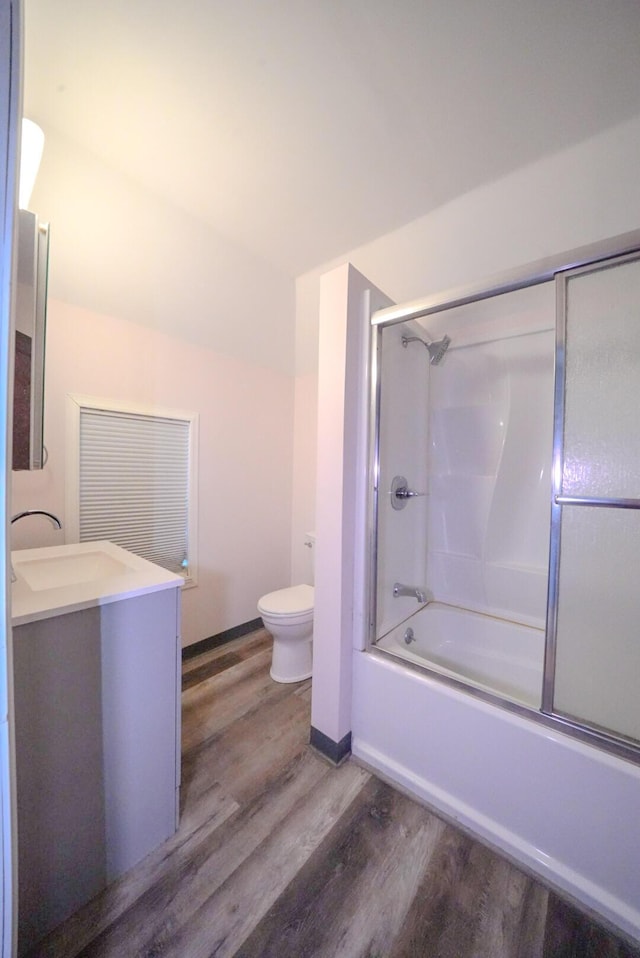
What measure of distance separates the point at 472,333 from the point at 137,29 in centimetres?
177

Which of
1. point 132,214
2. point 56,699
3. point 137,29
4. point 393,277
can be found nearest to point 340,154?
point 393,277

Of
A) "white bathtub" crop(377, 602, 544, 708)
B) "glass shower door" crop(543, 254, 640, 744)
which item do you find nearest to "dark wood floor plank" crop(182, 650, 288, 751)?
"white bathtub" crop(377, 602, 544, 708)

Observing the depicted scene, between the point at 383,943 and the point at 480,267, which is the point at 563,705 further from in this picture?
the point at 480,267

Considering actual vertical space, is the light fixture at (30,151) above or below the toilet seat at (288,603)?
above

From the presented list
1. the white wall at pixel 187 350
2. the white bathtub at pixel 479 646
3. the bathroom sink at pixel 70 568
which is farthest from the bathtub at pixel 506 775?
the white wall at pixel 187 350

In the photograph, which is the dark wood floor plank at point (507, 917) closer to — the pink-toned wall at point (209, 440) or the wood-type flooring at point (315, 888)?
the wood-type flooring at point (315, 888)

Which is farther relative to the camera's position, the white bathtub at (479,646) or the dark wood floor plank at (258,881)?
the white bathtub at (479,646)

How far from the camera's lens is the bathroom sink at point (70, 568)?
119 centimetres

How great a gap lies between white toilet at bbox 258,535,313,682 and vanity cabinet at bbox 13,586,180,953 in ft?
2.58

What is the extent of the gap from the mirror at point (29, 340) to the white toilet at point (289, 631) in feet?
4.36

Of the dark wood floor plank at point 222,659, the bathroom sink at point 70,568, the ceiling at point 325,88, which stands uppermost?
the ceiling at point 325,88

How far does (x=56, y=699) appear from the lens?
829 millimetres

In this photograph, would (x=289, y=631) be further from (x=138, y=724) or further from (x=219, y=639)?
(x=138, y=724)

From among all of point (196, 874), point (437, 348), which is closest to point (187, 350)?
point (437, 348)
